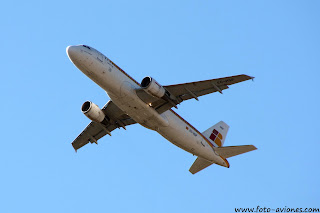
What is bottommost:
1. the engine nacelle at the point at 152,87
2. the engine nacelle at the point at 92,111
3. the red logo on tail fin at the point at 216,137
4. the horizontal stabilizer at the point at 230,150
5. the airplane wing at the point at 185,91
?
the engine nacelle at the point at 92,111

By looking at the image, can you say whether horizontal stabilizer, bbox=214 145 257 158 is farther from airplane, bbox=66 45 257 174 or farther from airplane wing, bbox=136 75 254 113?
airplane wing, bbox=136 75 254 113

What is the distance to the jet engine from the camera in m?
46.3

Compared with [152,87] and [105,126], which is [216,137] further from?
[152,87]

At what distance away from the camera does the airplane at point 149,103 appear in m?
40.7

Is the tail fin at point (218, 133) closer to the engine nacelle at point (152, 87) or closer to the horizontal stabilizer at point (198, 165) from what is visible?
the horizontal stabilizer at point (198, 165)

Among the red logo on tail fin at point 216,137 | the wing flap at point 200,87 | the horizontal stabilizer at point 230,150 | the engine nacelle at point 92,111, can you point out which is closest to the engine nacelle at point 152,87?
the wing flap at point 200,87

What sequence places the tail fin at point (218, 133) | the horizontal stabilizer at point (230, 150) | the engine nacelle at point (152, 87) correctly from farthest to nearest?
the tail fin at point (218, 133) < the horizontal stabilizer at point (230, 150) < the engine nacelle at point (152, 87)

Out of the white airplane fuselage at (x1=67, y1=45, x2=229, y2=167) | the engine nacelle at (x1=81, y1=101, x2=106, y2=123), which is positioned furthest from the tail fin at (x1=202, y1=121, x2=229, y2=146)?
the engine nacelle at (x1=81, y1=101, x2=106, y2=123)

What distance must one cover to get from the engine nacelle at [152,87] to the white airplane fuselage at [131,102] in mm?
1222

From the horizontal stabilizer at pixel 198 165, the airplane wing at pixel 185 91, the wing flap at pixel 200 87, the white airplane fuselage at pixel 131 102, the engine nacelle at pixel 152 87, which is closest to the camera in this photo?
the white airplane fuselage at pixel 131 102

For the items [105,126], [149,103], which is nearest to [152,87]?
[149,103]

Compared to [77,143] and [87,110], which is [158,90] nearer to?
[87,110]

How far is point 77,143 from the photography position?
51844 millimetres

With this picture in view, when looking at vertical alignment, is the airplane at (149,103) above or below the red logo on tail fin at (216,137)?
below
